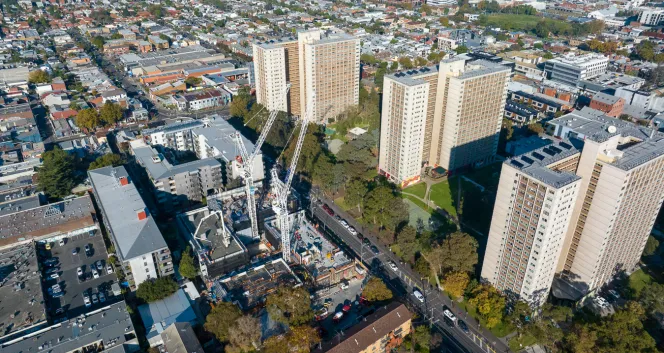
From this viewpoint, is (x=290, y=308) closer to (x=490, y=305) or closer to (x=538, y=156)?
(x=490, y=305)

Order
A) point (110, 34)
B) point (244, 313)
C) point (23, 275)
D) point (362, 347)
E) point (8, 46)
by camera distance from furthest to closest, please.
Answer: point (110, 34) < point (8, 46) < point (23, 275) < point (244, 313) < point (362, 347)

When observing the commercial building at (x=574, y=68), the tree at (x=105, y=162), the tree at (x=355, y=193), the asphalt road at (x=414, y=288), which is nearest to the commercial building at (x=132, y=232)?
the tree at (x=105, y=162)

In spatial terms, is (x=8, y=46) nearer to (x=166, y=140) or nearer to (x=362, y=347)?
(x=166, y=140)

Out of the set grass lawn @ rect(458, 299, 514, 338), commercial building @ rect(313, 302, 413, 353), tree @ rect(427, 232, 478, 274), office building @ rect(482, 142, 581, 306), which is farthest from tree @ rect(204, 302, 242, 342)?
office building @ rect(482, 142, 581, 306)

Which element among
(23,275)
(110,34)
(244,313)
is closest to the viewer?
(244,313)

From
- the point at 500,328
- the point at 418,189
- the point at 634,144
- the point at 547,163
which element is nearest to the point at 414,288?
the point at 500,328

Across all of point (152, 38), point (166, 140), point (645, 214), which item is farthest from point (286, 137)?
point (152, 38)

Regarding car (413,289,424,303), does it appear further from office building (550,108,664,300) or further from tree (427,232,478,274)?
office building (550,108,664,300)

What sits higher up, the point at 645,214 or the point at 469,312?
the point at 645,214
